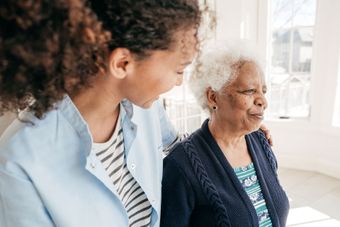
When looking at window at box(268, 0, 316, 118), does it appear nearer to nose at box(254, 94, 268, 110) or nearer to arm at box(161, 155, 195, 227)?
nose at box(254, 94, 268, 110)

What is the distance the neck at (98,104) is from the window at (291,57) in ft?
9.20

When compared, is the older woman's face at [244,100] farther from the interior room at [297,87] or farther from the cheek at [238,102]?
the interior room at [297,87]

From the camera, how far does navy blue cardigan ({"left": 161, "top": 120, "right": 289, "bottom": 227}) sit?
1.03 metres

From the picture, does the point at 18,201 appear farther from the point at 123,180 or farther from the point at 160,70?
the point at 160,70

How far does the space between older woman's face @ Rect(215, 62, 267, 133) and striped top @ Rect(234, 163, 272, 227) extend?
0.16 metres

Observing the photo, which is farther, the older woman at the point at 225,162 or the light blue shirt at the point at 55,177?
the older woman at the point at 225,162

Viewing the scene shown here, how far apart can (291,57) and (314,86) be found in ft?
1.31

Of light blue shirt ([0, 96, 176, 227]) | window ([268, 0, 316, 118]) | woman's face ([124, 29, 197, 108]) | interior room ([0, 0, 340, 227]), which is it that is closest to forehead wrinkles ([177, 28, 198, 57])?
woman's face ([124, 29, 197, 108])

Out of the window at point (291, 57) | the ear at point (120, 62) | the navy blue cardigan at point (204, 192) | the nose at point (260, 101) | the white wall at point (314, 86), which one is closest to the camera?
the ear at point (120, 62)

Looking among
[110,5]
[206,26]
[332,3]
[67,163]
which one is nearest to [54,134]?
[67,163]

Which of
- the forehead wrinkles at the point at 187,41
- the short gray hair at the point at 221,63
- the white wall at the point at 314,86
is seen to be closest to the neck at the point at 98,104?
the forehead wrinkles at the point at 187,41

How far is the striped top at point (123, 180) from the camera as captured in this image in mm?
812

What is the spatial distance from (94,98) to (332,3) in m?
2.82

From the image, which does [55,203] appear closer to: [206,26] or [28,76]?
[28,76]
